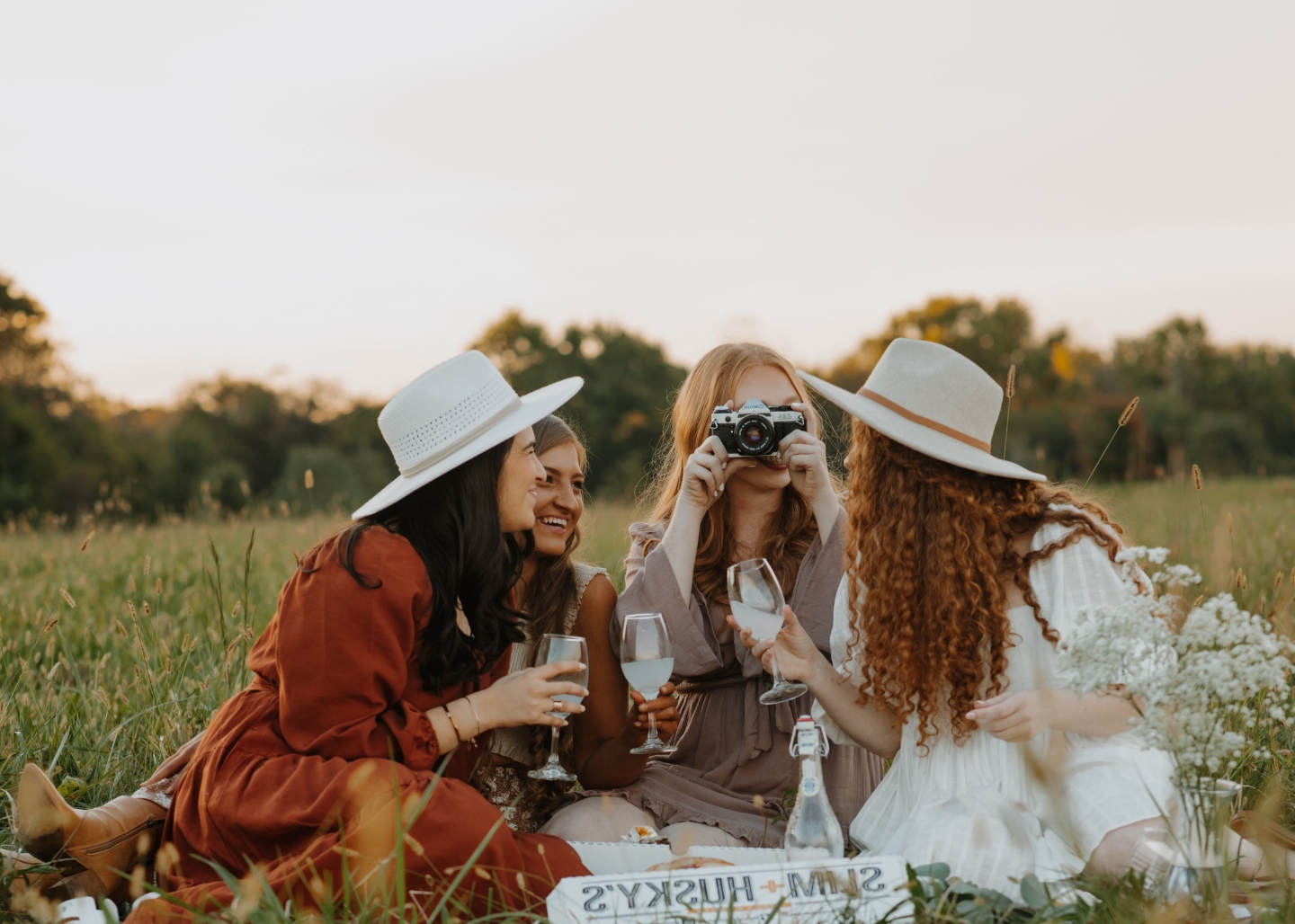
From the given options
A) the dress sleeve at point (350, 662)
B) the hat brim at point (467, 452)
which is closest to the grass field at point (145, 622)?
the hat brim at point (467, 452)

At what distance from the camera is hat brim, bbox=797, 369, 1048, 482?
2.54 meters

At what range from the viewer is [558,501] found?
3.27 m

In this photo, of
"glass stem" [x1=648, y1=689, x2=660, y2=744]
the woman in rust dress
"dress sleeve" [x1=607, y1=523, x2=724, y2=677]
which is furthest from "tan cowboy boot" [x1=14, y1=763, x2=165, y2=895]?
"dress sleeve" [x1=607, y1=523, x2=724, y2=677]

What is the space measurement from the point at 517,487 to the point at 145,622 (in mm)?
2276

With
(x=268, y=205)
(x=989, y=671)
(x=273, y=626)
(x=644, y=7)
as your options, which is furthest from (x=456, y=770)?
(x=268, y=205)

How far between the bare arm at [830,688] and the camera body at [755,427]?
0.62 meters

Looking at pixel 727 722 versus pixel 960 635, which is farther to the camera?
pixel 727 722

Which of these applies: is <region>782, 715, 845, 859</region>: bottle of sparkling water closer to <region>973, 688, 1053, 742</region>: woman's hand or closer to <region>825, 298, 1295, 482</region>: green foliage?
<region>973, 688, 1053, 742</region>: woman's hand

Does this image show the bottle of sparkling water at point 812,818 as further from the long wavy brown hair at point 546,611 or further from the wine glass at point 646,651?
the long wavy brown hair at point 546,611

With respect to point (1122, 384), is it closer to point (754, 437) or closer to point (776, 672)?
point (754, 437)

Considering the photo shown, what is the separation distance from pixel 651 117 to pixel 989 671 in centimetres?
798

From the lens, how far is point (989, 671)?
8.44 ft

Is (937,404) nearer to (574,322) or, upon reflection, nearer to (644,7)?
(644,7)

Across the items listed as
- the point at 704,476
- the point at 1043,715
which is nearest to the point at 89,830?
the point at 704,476
